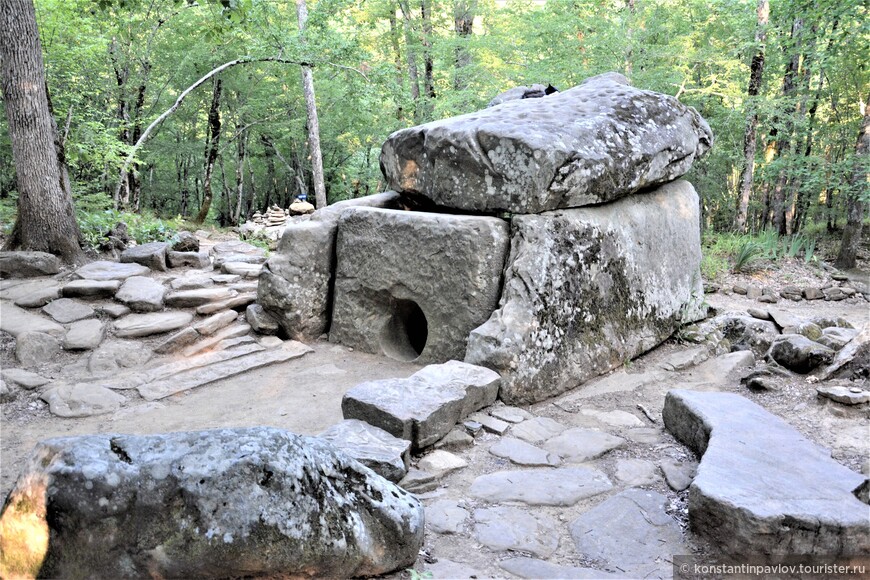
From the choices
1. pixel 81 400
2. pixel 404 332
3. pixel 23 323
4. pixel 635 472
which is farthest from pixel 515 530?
pixel 23 323

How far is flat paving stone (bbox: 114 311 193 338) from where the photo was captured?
5.29 metres

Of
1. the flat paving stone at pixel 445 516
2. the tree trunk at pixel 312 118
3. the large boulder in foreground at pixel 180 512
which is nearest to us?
the large boulder in foreground at pixel 180 512

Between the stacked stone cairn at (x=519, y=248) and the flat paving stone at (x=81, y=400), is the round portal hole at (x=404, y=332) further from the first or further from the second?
the flat paving stone at (x=81, y=400)

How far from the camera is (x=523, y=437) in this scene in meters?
3.52

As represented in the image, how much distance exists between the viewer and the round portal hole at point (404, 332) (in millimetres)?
5387

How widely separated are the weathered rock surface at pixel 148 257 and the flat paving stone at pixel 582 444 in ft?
16.8

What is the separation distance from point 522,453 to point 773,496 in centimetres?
135

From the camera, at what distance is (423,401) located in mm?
3330

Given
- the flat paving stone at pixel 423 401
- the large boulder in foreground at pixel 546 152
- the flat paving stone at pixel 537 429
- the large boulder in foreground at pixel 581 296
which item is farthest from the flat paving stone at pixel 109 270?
the flat paving stone at pixel 537 429

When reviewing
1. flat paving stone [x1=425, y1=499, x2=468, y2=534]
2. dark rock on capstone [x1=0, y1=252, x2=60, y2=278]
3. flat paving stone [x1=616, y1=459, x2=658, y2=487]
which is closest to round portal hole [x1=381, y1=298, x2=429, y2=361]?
flat paving stone [x1=616, y1=459, x2=658, y2=487]

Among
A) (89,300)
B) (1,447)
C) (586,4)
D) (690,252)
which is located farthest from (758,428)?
(586,4)

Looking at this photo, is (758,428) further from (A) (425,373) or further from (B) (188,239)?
(B) (188,239)

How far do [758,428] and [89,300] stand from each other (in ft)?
19.3

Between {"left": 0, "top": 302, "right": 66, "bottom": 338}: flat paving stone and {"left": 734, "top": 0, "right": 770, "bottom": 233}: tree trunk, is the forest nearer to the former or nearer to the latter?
{"left": 734, "top": 0, "right": 770, "bottom": 233}: tree trunk
